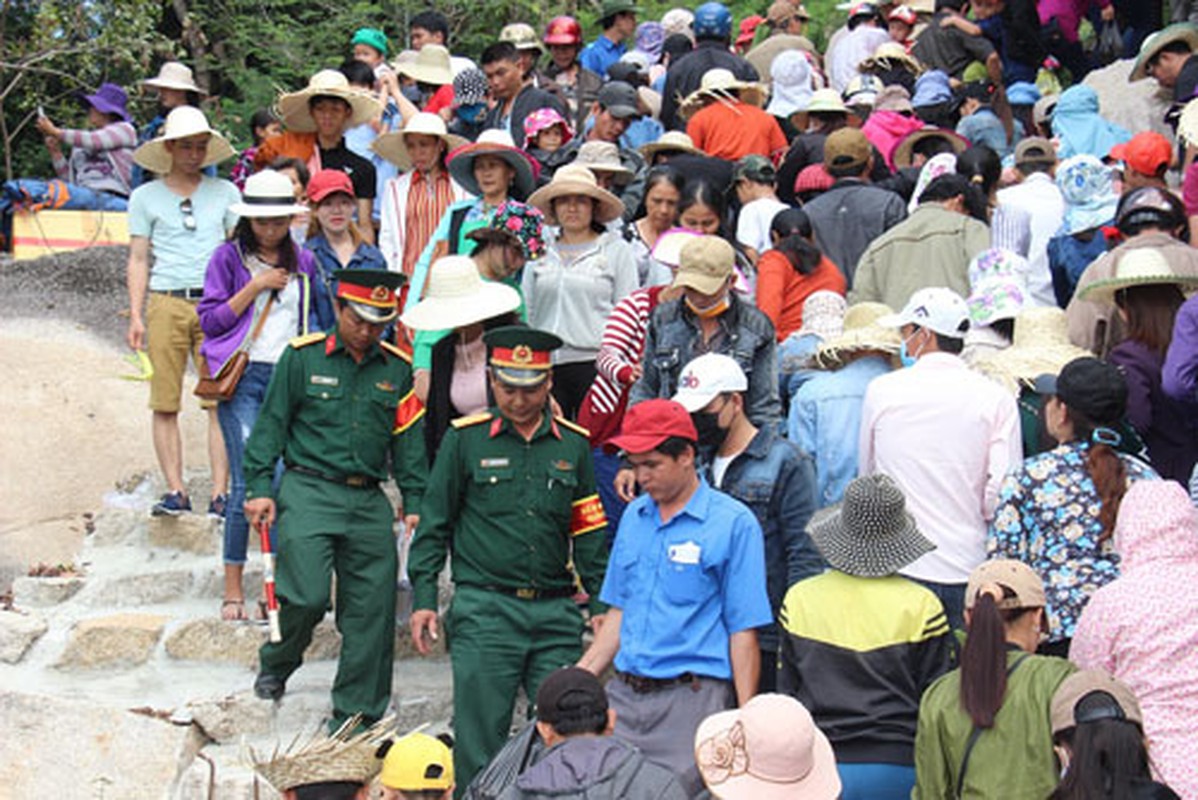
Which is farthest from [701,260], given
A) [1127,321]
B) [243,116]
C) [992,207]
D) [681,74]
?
[243,116]

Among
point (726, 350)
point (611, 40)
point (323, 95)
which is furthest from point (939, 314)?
point (611, 40)

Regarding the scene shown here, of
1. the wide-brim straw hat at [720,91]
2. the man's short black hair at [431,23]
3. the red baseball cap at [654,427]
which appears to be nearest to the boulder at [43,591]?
the red baseball cap at [654,427]

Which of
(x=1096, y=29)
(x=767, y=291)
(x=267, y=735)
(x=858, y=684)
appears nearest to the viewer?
(x=858, y=684)

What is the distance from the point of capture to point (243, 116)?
17.6 m

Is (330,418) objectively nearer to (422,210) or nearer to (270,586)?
(270,586)

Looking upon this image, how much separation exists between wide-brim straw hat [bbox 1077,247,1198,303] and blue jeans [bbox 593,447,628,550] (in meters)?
2.28

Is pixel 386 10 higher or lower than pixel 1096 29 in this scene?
lower

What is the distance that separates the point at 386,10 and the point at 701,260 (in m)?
12.2

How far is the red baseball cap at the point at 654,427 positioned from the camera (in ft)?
→ 19.8

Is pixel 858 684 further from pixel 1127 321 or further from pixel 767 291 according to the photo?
pixel 767 291

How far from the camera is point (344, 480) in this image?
7664 mm

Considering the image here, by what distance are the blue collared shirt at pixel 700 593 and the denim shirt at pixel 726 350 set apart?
1126mm

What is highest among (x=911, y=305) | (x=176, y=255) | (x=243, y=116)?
(x=911, y=305)

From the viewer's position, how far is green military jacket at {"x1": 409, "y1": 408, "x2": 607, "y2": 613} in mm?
7027
